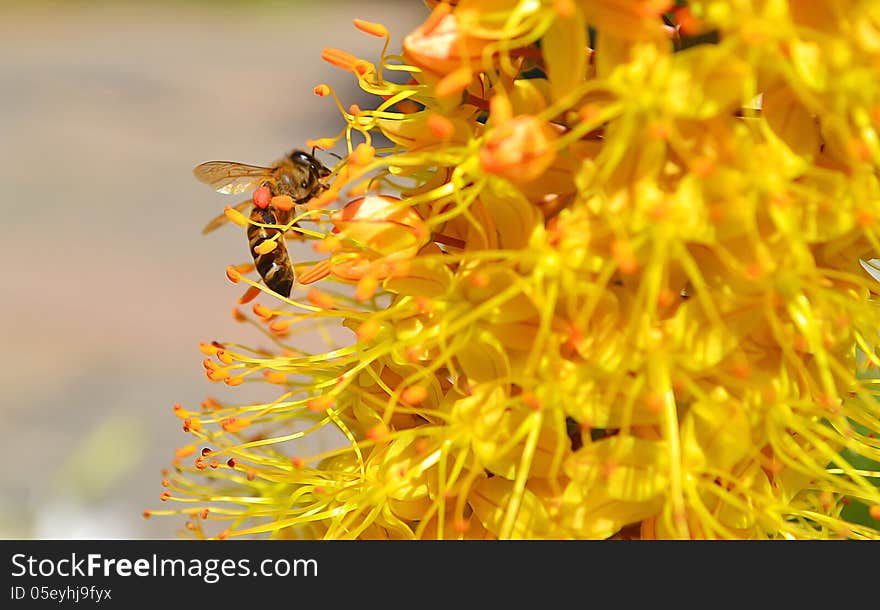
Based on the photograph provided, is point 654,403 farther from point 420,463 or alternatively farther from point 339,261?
point 339,261

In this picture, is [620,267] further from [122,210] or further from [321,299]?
[122,210]

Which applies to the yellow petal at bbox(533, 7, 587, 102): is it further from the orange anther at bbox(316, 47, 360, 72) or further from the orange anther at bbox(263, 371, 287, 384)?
the orange anther at bbox(263, 371, 287, 384)

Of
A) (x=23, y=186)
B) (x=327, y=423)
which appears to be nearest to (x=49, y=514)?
(x=327, y=423)

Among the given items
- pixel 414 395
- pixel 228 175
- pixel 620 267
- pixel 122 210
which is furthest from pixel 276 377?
pixel 122 210

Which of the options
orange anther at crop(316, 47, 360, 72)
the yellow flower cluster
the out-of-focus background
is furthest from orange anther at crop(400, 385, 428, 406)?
the out-of-focus background

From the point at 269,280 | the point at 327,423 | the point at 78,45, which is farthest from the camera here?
the point at 78,45
